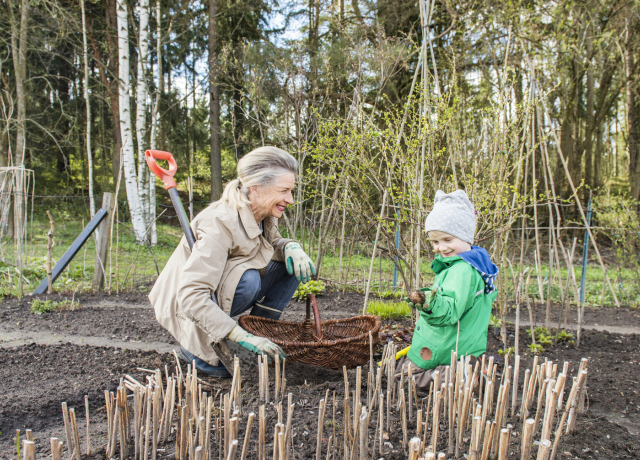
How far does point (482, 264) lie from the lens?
6.22 feet

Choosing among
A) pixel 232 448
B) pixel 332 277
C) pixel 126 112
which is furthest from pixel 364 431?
pixel 126 112

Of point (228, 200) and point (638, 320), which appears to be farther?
point (638, 320)

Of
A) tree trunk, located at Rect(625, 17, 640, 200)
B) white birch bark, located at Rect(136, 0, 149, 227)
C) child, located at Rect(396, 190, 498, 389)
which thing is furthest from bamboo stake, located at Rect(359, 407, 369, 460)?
tree trunk, located at Rect(625, 17, 640, 200)

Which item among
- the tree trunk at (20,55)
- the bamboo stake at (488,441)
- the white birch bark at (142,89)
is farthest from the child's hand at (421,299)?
the tree trunk at (20,55)

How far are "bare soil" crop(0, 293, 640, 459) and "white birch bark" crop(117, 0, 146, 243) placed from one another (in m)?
4.90

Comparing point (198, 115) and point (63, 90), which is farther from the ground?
point (63, 90)

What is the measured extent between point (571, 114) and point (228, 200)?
11519 millimetres

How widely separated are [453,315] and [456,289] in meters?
0.11

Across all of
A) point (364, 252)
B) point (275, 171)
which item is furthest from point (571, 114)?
point (275, 171)

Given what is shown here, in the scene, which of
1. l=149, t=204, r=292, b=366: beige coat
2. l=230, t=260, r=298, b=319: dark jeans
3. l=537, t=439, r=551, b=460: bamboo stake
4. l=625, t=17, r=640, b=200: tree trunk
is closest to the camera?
l=537, t=439, r=551, b=460: bamboo stake

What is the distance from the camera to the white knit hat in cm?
189

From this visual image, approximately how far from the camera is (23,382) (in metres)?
2.14

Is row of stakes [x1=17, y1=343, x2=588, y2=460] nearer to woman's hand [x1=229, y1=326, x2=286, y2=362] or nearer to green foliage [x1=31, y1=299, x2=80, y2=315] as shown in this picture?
woman's hand [x1=229, y1=326, x2=286, y2=362]

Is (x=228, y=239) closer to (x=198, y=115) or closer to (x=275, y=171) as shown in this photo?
(x=275, y=171)
